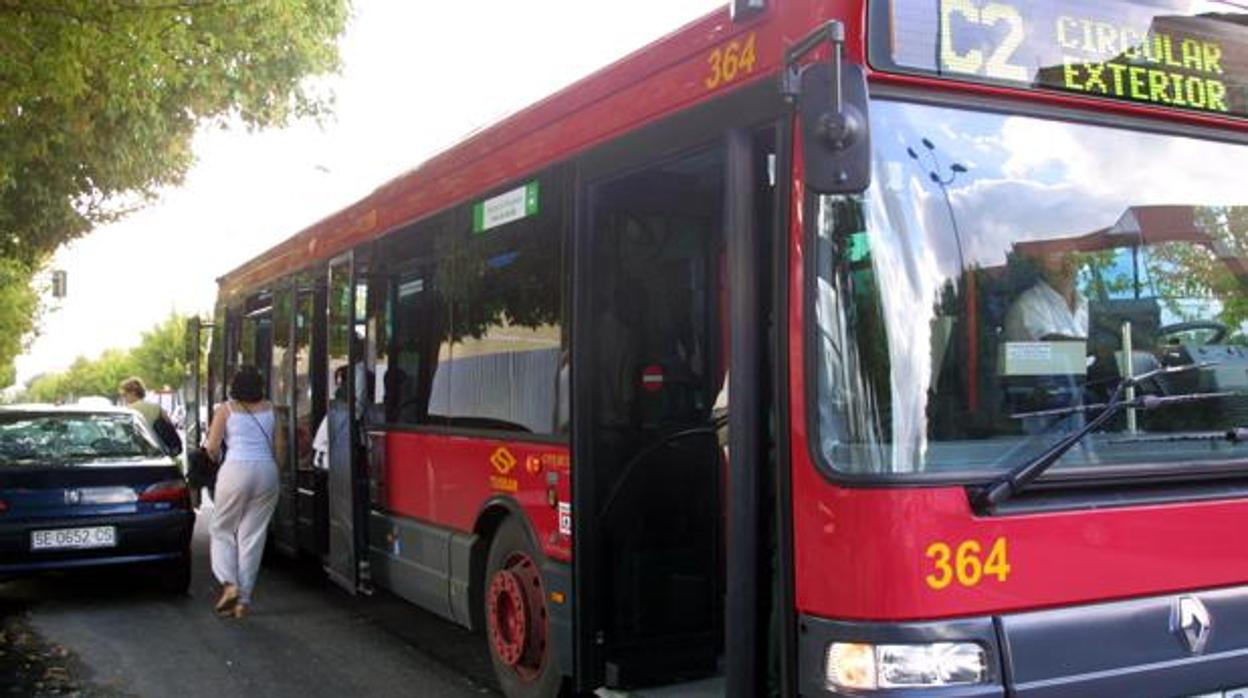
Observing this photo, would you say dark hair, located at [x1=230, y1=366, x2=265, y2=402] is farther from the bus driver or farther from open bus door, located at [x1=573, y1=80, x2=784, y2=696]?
the bus driver

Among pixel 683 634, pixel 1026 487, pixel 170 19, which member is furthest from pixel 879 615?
pixel 170 19

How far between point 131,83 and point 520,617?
5.17 meters

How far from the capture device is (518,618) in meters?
5.11

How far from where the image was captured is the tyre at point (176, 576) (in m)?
8.34

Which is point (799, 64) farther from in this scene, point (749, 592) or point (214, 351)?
point (214, 351)

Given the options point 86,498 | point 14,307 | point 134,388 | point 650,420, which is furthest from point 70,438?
point 14,307

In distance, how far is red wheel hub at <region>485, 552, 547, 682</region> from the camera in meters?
5.00

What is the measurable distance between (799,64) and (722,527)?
2.27 meters

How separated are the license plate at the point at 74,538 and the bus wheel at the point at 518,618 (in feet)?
12.7

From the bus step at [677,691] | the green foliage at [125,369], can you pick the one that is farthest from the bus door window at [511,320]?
the green foliage at [125,369]

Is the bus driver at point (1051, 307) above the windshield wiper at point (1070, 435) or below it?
above

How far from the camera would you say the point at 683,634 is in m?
4.77

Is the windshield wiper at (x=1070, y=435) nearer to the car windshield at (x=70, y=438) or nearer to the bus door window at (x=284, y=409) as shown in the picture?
the bus door window at (x=284, y=409)

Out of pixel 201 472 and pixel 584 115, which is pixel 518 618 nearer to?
pixel 584 115
